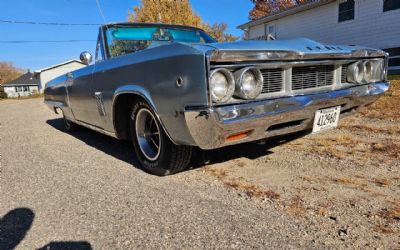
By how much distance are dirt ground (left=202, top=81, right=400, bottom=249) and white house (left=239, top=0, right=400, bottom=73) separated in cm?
836

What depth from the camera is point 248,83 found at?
255 centimetres

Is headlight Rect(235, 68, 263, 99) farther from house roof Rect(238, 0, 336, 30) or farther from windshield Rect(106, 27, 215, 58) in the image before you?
house roof Rect(238, 0, 336, 30)

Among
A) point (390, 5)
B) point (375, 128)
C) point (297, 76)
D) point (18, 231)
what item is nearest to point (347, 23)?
point (390, 5)

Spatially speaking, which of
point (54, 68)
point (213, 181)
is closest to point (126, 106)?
point (213, 181)

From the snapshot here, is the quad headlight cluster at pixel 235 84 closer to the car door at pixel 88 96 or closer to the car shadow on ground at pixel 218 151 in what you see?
the car shadow on ground at pixel 218 151

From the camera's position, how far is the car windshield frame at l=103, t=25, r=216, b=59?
4148 mm

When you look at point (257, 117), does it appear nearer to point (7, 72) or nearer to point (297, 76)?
point (297, 76)

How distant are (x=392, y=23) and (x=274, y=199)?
44.0 ft

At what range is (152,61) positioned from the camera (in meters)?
2.81

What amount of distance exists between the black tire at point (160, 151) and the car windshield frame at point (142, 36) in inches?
39.0

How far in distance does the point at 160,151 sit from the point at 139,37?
5.95 feet

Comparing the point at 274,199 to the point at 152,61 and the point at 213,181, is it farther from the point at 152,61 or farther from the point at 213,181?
the point at 152,61

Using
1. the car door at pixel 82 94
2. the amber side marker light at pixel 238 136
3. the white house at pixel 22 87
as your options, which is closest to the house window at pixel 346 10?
the car door at pixel 82 94

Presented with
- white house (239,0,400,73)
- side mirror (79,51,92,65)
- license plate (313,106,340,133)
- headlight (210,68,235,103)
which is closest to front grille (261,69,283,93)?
headlight (210,68,235,103)
